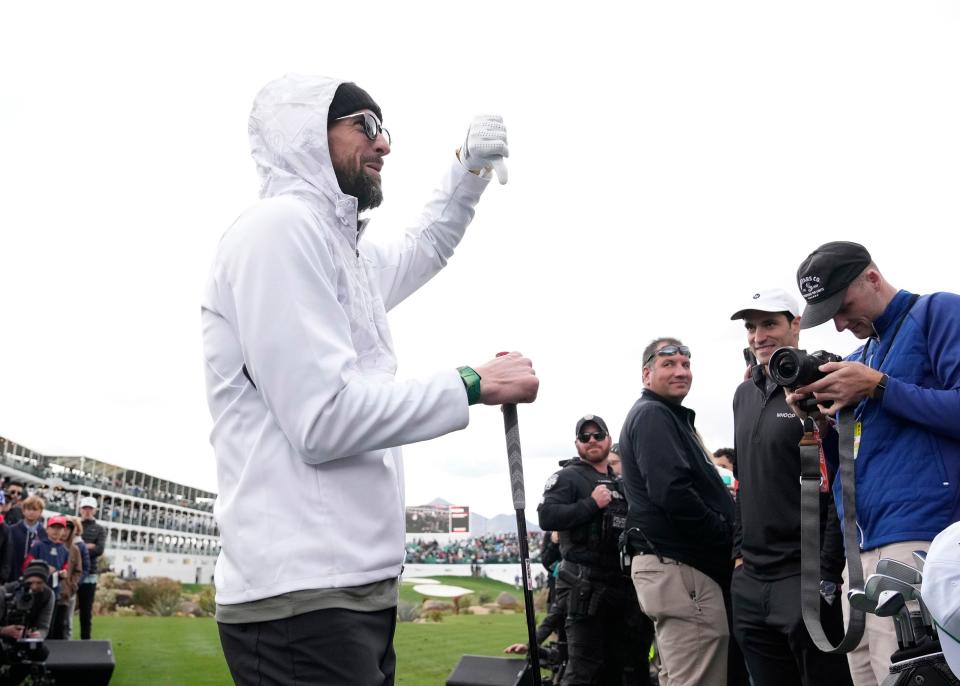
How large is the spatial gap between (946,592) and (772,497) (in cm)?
189

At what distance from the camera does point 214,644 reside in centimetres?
1198

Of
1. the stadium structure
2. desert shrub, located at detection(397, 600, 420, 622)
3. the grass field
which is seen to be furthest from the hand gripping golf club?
the stadium structure

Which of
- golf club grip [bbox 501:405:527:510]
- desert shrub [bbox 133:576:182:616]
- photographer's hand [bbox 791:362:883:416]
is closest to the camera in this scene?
golf club grip [bbox 501:405:527:510]

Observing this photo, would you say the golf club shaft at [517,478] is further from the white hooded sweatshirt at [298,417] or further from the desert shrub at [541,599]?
the desert shrub at [541,599]

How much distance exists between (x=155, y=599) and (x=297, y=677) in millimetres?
19741

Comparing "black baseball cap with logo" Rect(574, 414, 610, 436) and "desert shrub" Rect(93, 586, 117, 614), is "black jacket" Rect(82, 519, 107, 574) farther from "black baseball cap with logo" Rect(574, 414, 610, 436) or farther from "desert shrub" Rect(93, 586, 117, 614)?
"black baseball cap with logo" Rect(574, 414, 610, 436)

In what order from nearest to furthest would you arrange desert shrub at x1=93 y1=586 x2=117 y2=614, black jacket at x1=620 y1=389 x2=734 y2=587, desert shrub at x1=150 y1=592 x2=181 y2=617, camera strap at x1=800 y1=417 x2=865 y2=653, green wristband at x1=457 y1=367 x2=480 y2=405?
green wristband at x1=457 y1=367 x2=480 y2=405, camera strap at x1=800 y1=417 x2=865 y2=653, black jacket at x1=620 y1=389 x2=734 y2=587, desert shrub at x1=150 y1=592 x2=181 y2=617, desert shrub at x1=93 y1=586 x2=117 y2=614

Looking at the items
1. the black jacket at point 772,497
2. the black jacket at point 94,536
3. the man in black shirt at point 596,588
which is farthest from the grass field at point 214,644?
the black jacket at point 772,497

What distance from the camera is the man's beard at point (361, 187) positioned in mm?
2162

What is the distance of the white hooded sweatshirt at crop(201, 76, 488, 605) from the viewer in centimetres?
171

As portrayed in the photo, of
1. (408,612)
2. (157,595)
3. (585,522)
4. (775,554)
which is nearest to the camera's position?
(775,554)

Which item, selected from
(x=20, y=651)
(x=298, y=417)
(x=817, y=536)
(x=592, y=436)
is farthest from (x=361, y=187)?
(x=20, y=651)

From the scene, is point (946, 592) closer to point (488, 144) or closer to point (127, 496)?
point (488, 144)

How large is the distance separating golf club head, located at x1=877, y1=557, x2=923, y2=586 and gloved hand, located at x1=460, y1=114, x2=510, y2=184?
148 cm
